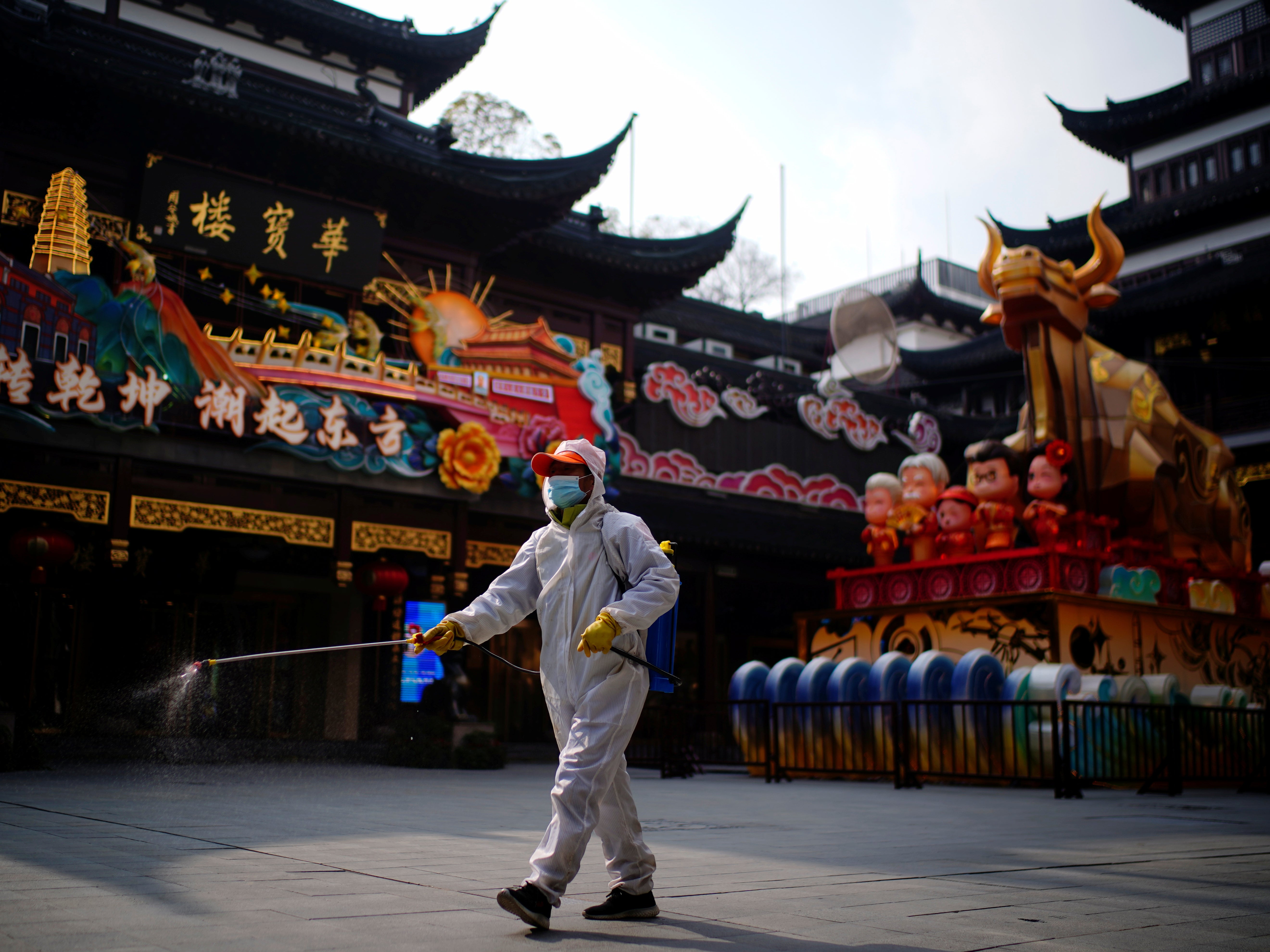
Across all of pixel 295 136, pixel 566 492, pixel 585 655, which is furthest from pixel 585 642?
pixel 295 136

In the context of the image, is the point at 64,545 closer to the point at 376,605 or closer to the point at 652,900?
the point at 376,605

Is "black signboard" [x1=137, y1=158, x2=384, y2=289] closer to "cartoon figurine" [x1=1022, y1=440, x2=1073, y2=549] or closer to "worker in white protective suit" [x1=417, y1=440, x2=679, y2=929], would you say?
"cartoon figurine" [x1=1022, y1=440, x2=1073, y2=549]

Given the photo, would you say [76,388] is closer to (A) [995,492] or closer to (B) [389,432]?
(B) [389,432]

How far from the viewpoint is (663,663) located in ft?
14.8

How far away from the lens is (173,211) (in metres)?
14.2

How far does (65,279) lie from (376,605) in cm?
537

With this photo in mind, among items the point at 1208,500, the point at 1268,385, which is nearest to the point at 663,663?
the point at 1208,500

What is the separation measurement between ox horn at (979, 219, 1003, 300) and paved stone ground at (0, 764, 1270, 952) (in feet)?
24.5

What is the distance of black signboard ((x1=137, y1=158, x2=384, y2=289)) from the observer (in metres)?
14.2

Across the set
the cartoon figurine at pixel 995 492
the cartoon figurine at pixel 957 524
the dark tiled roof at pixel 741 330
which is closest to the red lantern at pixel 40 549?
the cartoon figurine at pixel 957 524

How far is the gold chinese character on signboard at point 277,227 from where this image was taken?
48.9 ft

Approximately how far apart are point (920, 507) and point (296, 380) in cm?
797

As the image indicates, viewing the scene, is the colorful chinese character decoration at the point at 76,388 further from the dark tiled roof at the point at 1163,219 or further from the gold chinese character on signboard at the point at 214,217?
the dark tiled roof at the point at 1163,219

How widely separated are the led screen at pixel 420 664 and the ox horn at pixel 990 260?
842 centimetres
